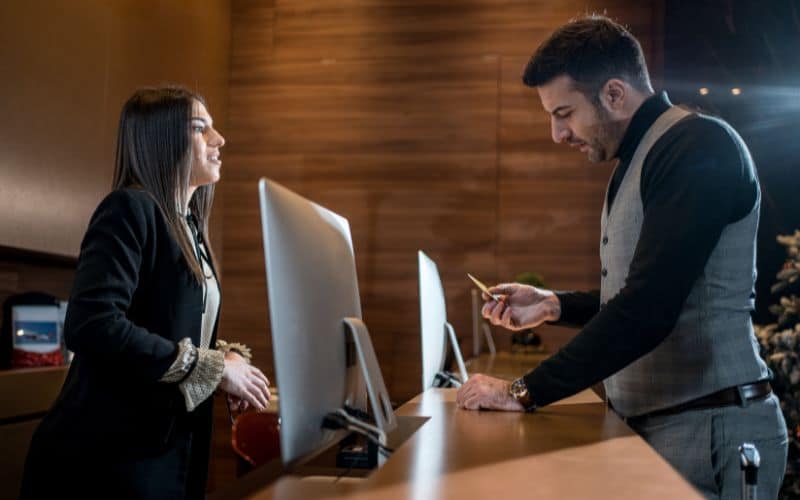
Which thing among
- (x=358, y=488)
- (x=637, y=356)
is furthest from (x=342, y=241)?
(x=637, y=356)

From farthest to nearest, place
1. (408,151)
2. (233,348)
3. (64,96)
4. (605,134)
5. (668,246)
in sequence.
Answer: (408,151) → (64,96) → (233,348) → (605,134) → (668,246)

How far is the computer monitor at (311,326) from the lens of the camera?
827 mm

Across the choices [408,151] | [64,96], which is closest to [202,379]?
[64,96]

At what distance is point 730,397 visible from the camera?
1.31m

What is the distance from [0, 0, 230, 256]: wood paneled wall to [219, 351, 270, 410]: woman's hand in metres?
1.54

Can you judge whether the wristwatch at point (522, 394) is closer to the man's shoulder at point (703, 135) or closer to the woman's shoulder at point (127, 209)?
the man's shoulder at point (703, 135)

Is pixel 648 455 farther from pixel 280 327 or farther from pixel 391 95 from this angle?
pixel 391 95

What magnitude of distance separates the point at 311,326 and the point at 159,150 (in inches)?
35.4

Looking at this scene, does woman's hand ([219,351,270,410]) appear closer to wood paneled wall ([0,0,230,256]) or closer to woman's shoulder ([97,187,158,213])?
woman's shoulder ([97,187,158,213])

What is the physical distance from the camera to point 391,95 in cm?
457

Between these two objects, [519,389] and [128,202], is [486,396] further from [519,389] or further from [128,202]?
[128,202]

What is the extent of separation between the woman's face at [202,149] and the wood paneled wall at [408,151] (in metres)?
2.69

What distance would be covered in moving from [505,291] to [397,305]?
2.68m

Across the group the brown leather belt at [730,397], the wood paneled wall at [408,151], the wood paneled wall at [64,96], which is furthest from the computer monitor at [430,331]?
the wood paneled wall at [408,151]
